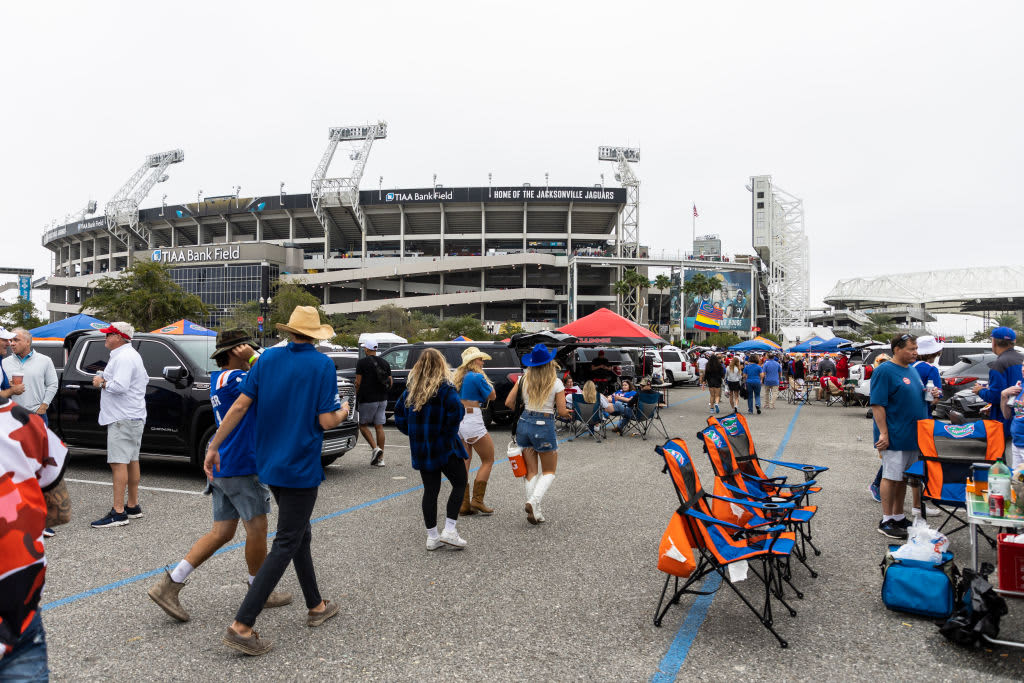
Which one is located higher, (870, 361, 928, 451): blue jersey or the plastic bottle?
(870, 361, 928, 451): blue jersey

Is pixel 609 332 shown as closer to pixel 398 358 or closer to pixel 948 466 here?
pixel 398 358

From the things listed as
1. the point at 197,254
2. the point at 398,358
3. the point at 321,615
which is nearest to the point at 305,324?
the point at 321,615

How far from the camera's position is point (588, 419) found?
12.4 metres

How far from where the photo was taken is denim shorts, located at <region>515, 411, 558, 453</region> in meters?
6.18

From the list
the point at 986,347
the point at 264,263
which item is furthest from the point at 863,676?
the point at 264,263

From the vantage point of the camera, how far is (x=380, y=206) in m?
77.2

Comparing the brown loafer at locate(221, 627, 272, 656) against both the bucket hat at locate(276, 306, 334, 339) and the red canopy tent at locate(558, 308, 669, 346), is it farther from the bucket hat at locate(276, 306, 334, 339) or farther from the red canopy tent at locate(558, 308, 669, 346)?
the red canopy tent at locate(558, 308, 669, 346)

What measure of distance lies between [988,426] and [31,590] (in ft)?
20.7

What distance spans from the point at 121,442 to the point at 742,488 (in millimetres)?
5565

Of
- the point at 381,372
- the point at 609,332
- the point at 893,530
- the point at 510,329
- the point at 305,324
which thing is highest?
the point at 305,324

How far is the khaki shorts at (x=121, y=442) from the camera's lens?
5969 millimetres

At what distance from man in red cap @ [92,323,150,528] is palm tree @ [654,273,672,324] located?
68477mm

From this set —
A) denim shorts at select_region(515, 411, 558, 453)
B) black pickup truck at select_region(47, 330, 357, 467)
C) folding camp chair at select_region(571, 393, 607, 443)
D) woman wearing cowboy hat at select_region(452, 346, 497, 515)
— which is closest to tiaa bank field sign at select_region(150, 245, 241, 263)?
folding camp chair at select_region(571, 393, 607, 443)

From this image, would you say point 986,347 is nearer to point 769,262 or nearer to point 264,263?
point 264,263
